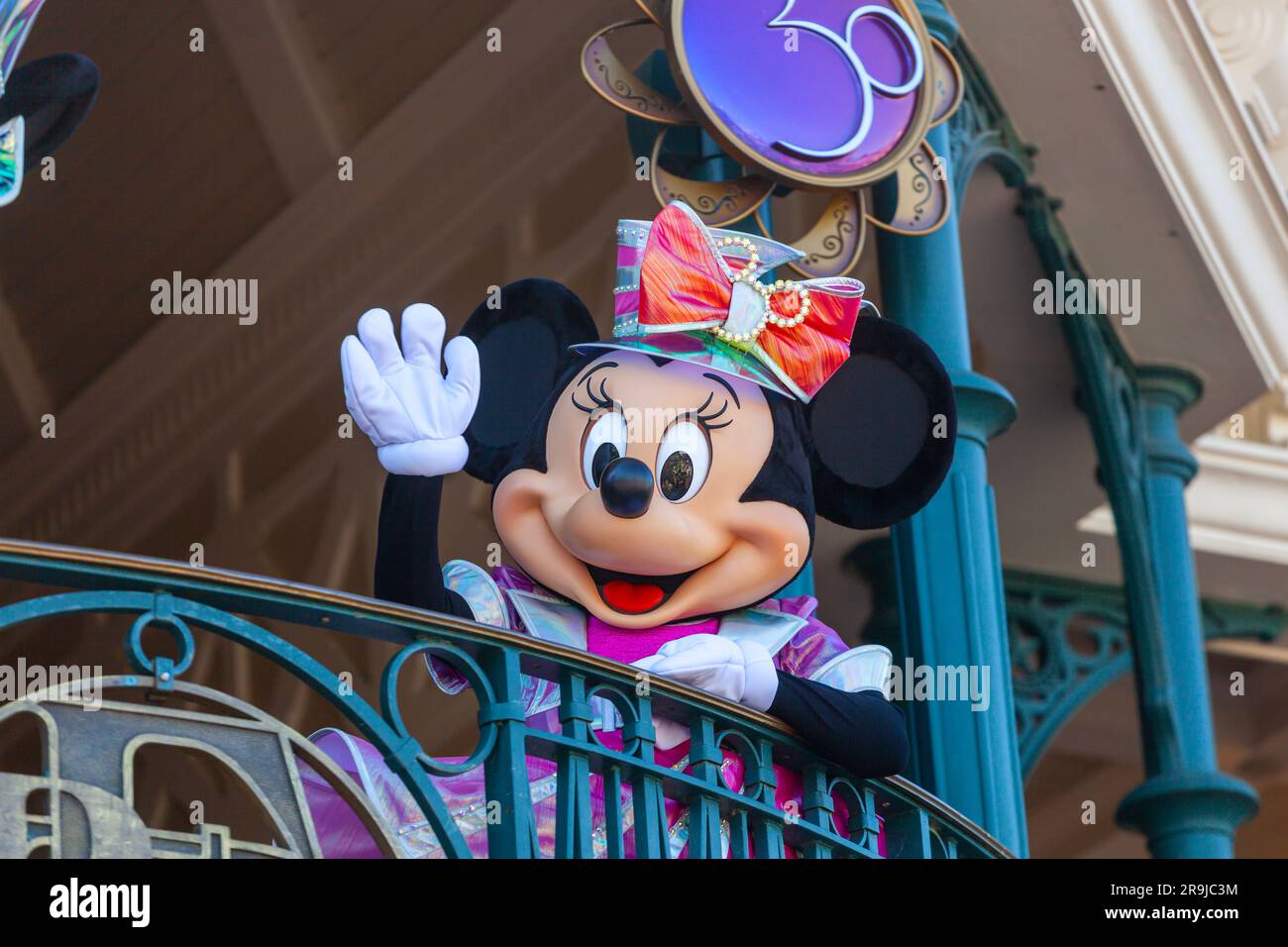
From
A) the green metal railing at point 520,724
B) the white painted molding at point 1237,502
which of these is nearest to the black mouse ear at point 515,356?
the green metal railing at point 520,724

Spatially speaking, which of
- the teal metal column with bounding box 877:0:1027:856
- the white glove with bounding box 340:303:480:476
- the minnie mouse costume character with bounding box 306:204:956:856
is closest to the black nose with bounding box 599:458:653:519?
the minnie mouse costume character with bounding box 306:204:956:856

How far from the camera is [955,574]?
5.30 meters

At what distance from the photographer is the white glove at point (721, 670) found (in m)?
3.71

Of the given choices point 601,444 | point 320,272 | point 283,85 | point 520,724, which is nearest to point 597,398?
point 601,444

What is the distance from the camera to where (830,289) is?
412cm

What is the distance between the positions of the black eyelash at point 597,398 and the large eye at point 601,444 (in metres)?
0.02

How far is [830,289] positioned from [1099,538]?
4.50m

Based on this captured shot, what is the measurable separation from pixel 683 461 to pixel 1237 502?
5655 mm

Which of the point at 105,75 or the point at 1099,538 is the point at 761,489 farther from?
the point at 1099,538

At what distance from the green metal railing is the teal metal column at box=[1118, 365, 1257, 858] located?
2868 millimetres

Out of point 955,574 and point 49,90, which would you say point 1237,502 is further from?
point 49,90

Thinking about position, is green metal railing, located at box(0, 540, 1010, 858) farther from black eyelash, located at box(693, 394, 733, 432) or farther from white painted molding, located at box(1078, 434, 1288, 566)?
white painted molding, located at box(1078, 434, 1288, 566)

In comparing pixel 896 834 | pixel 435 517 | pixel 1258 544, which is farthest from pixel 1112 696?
pixel 435 517

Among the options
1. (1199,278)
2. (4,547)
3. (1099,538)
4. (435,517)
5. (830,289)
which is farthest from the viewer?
(1099,538)
